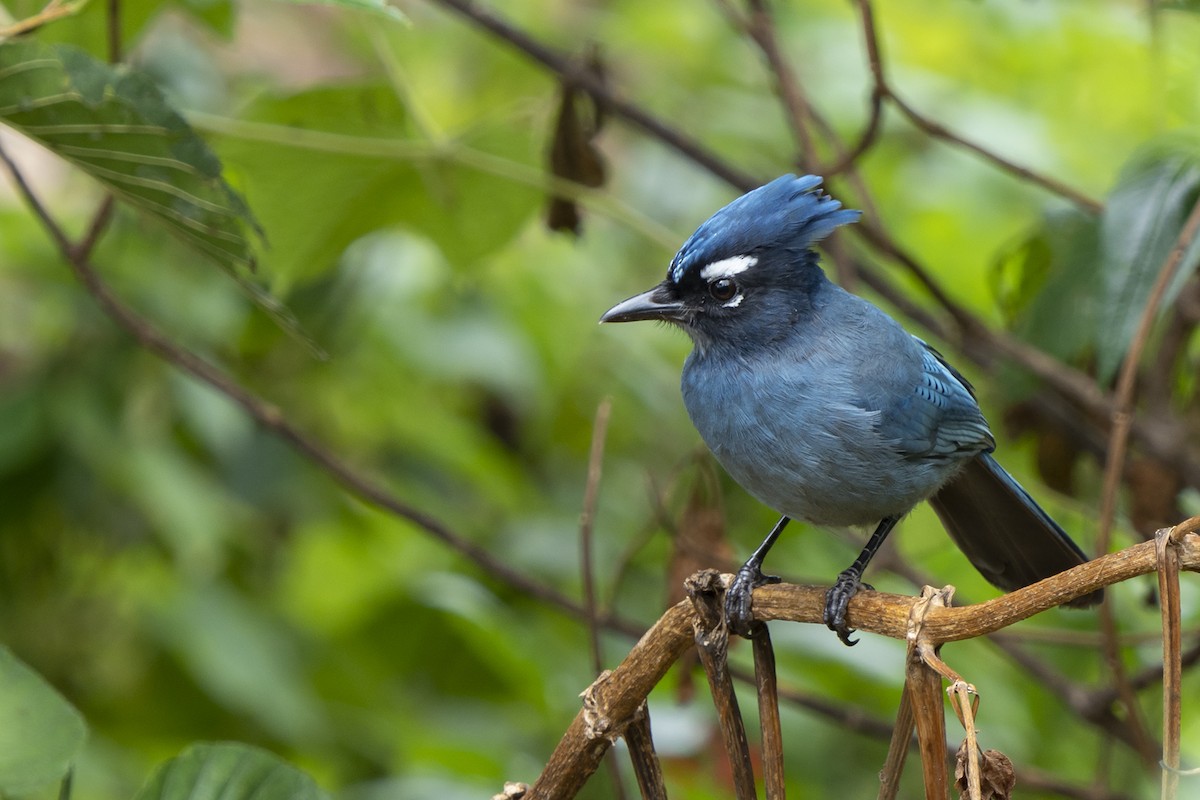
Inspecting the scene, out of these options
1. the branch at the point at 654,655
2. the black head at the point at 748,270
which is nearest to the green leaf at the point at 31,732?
the branch at the point at 654,655

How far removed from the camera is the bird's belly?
92.0 inches

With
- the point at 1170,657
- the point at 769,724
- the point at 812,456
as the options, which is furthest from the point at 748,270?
the point at 1170,657

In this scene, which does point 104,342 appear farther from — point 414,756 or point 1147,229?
point 1147,229

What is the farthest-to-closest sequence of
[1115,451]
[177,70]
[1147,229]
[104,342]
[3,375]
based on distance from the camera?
[3,375], [177,70], [104,342], [1147,229], [1115,451]

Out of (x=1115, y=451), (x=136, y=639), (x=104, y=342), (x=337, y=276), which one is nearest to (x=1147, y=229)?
(x=1115, y=451)

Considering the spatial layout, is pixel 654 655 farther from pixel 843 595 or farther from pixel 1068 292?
pixel 1068 292

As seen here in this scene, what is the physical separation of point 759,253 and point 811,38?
278 cm

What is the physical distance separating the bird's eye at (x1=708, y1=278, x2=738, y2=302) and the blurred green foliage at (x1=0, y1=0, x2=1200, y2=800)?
63cm

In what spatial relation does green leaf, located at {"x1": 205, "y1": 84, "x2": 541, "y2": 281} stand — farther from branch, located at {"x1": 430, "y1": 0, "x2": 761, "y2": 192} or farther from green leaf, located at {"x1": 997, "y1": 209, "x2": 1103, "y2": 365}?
green leaf, located at {"x1": 997, "y1": 209, "x2": 1103, "y2": 365}

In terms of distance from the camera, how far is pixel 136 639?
4117 millimetres

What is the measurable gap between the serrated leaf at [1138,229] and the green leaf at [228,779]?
170 cm

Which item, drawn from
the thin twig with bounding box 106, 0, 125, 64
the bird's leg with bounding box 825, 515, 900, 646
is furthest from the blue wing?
the thin twig with bounding box 106, 0, 125, 64

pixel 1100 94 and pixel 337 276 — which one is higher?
pixel 1100 94

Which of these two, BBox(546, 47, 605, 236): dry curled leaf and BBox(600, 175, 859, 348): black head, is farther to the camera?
BBox(546, 47, 605, 236): dry curled leaf
